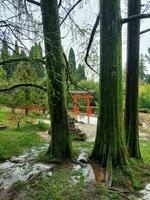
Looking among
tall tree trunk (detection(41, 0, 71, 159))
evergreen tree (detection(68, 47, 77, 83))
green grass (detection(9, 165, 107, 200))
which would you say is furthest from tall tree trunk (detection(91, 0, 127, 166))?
evergreen tree (detection(68, 47, 77, 83))

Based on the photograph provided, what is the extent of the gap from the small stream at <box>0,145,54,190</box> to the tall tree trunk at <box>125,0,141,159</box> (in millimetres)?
2366

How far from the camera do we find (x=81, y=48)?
29.1ft

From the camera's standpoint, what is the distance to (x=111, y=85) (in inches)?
277

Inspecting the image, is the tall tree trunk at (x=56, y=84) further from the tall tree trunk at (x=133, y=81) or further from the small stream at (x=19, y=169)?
the tall tree trunk at (x=133, y=81)

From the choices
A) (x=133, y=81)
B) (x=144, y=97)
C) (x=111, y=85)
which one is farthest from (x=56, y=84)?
(x=144, y=97)

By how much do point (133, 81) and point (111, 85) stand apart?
1.45 meters

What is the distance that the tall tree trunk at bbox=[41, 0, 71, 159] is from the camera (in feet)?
23.2

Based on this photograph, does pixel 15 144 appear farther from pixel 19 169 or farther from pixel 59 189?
pixel 59 189

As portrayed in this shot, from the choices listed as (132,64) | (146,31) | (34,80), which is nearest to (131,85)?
(132,64)

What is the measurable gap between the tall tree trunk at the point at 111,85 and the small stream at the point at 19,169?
1.29 meters

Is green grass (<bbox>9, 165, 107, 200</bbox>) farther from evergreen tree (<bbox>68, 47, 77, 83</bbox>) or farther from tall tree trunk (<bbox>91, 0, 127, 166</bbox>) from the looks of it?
evergreen tree (<bbox>68, 47, 77, 83</bbox>)

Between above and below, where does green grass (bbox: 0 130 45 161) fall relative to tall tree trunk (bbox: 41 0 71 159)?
below

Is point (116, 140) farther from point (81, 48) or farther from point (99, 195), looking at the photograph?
point (81, 48)

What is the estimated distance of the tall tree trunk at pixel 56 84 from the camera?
7.09m
